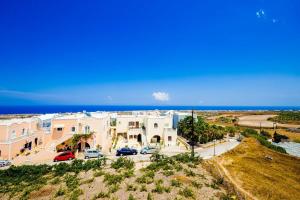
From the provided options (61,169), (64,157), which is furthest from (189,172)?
(64,157)

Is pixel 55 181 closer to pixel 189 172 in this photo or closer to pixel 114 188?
pixel 114 188

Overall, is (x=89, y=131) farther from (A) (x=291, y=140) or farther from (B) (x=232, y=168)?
(A) (x=291, y=140)

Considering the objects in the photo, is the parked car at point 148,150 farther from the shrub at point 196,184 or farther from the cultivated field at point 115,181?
the shrub at point 196,184

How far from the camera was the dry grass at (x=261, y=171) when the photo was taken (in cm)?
2901

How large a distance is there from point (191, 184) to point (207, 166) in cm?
733

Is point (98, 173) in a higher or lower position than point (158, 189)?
higher

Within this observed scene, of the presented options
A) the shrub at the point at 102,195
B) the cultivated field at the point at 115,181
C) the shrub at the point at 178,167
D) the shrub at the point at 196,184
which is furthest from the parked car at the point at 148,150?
the shrub at the point at 102,195

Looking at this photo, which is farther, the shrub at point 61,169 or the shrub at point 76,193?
the shrub at point 61,169

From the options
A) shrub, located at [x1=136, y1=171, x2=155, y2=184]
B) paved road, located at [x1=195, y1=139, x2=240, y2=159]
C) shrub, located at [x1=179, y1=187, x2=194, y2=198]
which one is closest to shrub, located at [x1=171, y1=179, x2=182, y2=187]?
shrub, located at [x1=179, y1=187, x2=194, y2=198]

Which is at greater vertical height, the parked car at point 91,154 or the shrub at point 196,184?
the parked car at point 91,154

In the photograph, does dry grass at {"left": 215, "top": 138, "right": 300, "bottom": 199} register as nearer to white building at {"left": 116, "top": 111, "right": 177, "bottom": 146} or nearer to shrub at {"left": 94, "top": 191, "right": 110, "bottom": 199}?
white building at {"left": 116, "top": 111, "right": 177, "bottom": 146}

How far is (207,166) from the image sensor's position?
117 feet

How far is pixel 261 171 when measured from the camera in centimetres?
3734

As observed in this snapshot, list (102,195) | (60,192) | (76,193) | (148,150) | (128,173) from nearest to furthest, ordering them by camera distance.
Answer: (102,195), (76,193), (60,192), (128,173), (148,150)
